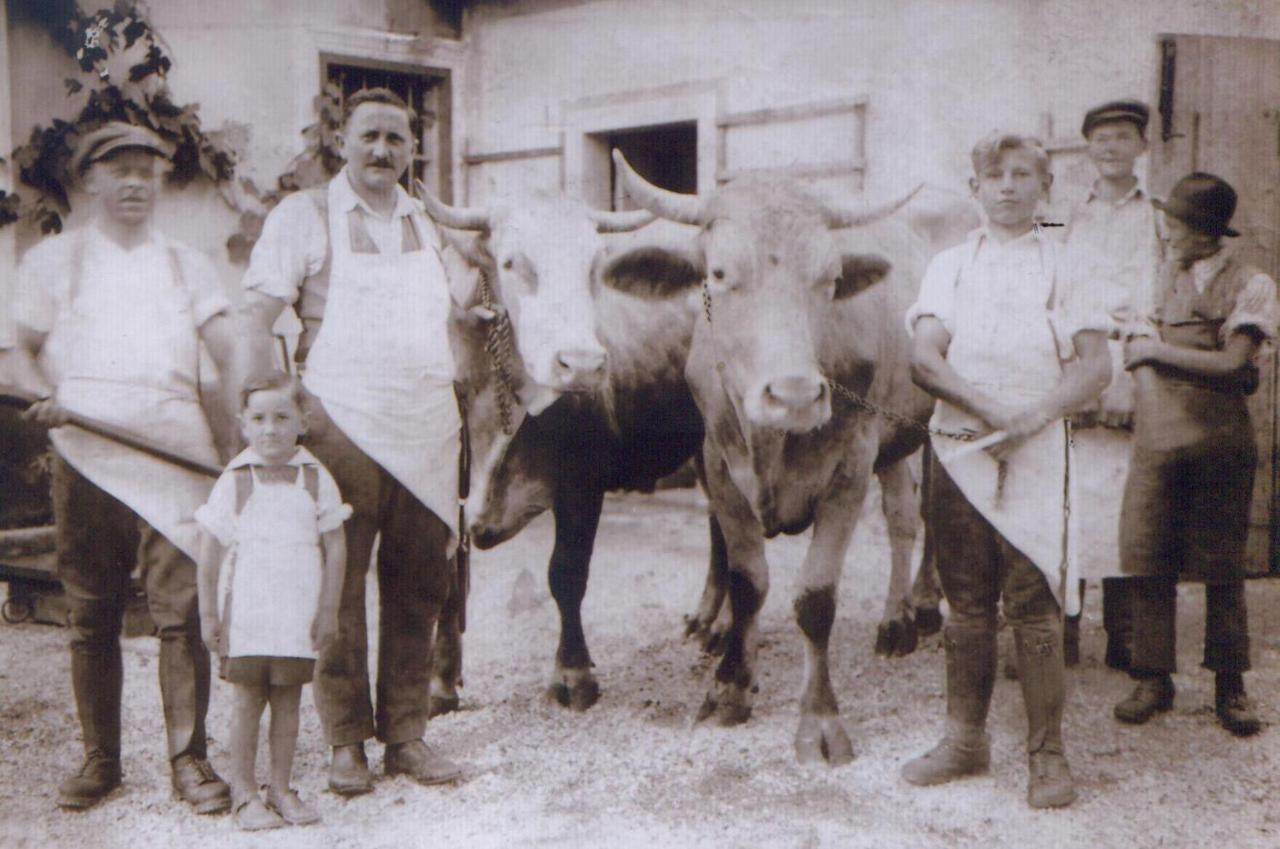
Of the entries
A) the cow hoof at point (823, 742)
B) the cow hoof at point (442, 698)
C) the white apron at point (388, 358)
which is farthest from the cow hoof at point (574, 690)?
the white apron at point (388, 358)

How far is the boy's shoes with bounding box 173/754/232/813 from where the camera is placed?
3.19 meters

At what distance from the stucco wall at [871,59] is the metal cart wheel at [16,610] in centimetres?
422

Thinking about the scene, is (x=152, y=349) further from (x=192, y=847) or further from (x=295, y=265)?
(x=192, y=847)

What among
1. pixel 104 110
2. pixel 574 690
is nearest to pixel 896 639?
pixel 574 690

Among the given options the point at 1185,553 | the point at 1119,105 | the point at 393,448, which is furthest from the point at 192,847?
the point at 1119,105

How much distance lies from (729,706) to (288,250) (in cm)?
210

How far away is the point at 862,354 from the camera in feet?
12.8

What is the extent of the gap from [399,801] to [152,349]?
4.71 feet

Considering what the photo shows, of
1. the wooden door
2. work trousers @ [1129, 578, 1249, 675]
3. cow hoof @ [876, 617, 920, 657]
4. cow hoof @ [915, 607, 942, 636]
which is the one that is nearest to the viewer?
work trousers @ [1129, 578, 1249, 675]

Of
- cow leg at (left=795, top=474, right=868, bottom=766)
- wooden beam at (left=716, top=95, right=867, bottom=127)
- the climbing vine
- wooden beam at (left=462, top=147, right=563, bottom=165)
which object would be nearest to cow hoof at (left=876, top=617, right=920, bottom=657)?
cow leg at (left=795, top=474, right=868, bottom=766)

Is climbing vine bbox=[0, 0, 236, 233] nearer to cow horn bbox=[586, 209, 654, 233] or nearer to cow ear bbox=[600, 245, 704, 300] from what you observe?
cow horn bbox=[586, 209, 654, 233]

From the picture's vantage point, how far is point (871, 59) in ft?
22.1

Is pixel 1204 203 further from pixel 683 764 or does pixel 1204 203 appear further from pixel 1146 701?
pixel 683 764

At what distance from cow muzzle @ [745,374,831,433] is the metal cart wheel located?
3.89 m
